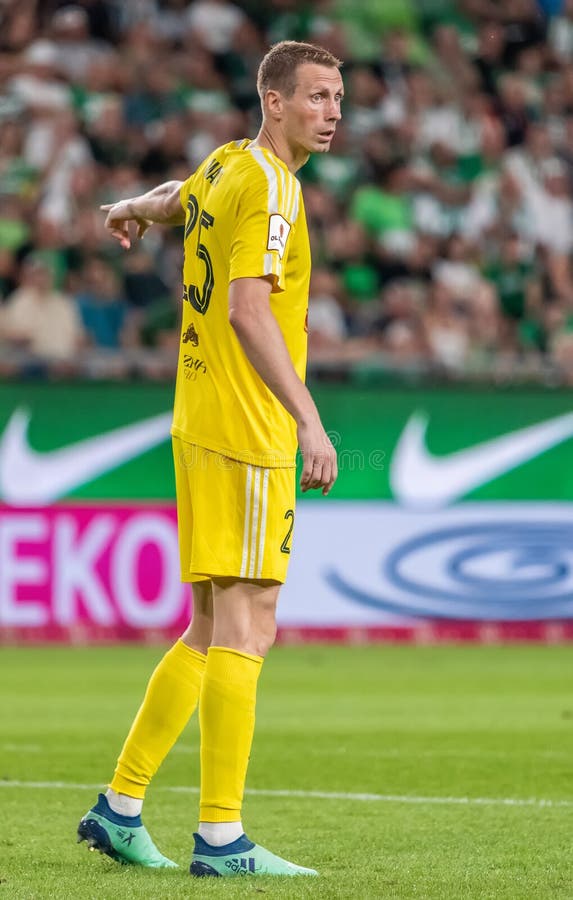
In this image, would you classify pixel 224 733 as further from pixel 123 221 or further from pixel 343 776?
pixel 343 776

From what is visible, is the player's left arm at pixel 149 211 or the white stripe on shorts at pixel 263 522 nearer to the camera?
the white stripe on shorts at pixel 263 522

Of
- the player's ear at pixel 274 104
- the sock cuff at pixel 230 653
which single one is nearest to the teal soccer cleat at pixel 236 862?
the sock cuff at pixel 230 653

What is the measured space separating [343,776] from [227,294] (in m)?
2.68

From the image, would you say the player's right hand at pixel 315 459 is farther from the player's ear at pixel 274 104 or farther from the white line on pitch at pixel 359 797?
the white line on pitch at pixel 359 797

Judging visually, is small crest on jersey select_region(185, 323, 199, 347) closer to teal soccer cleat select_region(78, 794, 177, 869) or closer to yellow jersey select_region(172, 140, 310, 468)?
yellow jersey select_region(172, 140, 310, 468)

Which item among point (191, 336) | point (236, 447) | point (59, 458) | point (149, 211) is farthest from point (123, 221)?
point (59, 458)

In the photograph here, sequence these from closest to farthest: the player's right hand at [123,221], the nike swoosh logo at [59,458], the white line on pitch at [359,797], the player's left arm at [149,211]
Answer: the player's left arm at [149,211] < the player's right hand at [123,221] < the white line on pitch at [359,797] < the nike swoosh logo at [59,458]

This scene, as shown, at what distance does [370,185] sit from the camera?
15109mm

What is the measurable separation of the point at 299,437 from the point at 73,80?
1097cm

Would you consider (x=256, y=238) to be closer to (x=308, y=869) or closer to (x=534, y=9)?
(x=308, y=869)

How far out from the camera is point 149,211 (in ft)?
17.5

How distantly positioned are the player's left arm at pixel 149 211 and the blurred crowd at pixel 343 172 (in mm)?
7168

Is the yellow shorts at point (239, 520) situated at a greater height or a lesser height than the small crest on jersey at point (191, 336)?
lesser

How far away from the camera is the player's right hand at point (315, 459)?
4.38 metres
